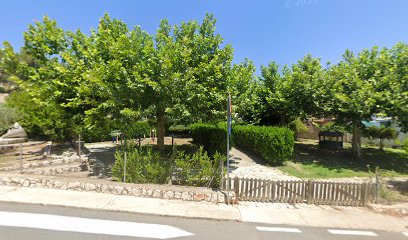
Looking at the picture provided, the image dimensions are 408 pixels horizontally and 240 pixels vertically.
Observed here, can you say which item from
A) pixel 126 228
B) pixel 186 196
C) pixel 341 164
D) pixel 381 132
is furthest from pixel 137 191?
pixel 381 132

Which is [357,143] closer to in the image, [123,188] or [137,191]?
[137,191]

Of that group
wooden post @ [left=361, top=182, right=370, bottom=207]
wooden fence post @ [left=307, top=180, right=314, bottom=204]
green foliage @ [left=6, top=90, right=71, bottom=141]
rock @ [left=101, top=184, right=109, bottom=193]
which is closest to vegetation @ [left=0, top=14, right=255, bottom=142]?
green foliage @ [left=6, top=90, right=71, bottom=141]

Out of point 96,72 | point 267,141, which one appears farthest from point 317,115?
point 96,72

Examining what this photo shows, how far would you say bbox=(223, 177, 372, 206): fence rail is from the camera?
7.88m

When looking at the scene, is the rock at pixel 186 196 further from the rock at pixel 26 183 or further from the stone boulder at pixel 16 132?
the stone boulder at pixel 16 132

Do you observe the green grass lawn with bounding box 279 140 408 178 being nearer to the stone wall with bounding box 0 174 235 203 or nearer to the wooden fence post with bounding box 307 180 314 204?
the wooden fence post with bounding box 307 180 314 204

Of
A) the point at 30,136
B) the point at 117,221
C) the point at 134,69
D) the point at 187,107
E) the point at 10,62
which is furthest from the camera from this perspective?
the point at 30,136

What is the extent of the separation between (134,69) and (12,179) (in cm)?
572

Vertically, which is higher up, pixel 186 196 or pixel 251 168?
pixel 186 196

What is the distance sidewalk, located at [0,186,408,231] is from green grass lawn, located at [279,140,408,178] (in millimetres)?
4900

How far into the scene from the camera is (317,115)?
17.5m

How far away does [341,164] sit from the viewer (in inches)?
593

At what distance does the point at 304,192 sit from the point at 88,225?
21.7 feet

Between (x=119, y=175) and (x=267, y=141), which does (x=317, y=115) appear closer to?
(x=267, y=141)
